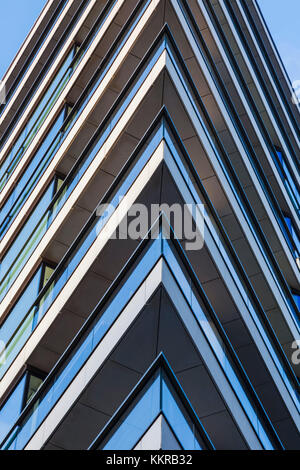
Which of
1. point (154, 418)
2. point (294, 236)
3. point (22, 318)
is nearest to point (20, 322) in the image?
point (22, 318)

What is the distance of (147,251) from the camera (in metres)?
13.8

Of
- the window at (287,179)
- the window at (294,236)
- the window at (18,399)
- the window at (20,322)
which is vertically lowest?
the window at (18,399)

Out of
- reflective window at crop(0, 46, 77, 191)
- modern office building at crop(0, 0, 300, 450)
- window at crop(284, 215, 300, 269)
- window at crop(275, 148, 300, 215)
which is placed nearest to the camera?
modern office building at crop(0, 0, 300, 450)

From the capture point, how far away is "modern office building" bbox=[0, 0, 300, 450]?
1342 cm

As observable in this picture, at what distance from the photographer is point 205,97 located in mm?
22391

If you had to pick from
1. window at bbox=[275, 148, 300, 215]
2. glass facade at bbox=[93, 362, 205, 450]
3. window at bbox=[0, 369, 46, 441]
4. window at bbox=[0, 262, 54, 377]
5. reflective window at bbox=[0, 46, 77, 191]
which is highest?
reflective window at bbox=[0, 46, 77, 191]

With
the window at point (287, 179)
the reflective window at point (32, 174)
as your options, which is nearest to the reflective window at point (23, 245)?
the reflective window at point (32, 174)

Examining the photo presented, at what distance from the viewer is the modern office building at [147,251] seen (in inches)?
528

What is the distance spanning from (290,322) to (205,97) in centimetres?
648

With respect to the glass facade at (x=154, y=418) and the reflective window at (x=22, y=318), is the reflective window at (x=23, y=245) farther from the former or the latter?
the glass facade at (x=154, y=418)

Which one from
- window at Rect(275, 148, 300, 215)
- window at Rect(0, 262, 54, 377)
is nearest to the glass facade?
window at Rect(0, 262, 54, 377)

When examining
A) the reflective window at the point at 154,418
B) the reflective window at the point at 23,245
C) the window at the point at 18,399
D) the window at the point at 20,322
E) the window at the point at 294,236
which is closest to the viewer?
the reflective window at the point at 154,418

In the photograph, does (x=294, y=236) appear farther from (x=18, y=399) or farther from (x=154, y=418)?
(x=154, y=418)

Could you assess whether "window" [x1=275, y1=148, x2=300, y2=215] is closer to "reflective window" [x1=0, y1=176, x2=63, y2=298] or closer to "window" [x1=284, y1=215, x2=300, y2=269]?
"window" [x1=284, y1=215, x2=300, y2=269]
